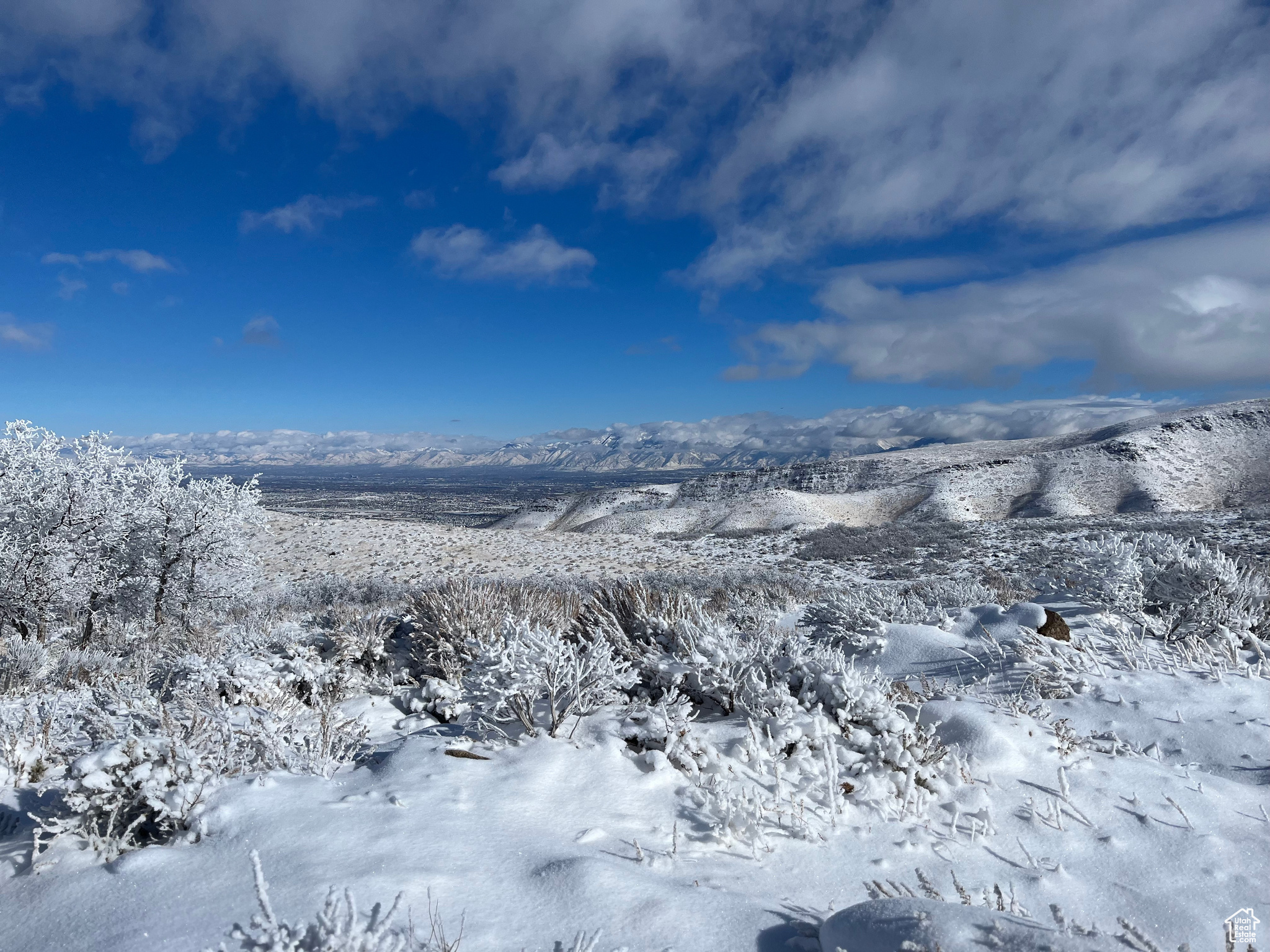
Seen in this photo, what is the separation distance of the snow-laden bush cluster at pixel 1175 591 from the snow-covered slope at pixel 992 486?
2531 centimetres

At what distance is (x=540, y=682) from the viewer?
14.6 feet

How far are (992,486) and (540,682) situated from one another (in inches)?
1786

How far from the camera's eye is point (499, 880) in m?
2.69

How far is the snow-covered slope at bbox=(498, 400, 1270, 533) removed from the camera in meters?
36.7

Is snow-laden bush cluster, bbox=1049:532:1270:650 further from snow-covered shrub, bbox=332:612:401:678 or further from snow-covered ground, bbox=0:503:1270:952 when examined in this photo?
snow-covered shrub, bbox=332:612:401:678

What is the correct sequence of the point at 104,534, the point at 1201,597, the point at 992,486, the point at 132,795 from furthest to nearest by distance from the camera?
1. the point at 992,486
2. the point at 104,534
3. the point at 1201,597
4. the point at 132,795

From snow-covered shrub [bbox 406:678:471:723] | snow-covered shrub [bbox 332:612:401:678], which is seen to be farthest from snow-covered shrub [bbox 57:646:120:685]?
snow-covered shrub [bbox 406:678:471:723]

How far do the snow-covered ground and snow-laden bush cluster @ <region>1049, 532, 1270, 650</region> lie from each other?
0.97 m

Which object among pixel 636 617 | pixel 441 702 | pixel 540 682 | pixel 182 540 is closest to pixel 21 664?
pixel 182 540

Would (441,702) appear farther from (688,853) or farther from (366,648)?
(688,853)

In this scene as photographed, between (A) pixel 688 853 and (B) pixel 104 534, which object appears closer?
(A) pixel 688 853

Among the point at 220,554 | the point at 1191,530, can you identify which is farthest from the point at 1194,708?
the point at 1191,530

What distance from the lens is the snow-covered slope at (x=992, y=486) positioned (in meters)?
36.7

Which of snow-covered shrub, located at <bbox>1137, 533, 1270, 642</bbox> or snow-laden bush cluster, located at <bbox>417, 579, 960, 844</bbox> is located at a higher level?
snow-covered shrub, located at <bbox>1137, 533, 1270, 642</bbox>
